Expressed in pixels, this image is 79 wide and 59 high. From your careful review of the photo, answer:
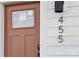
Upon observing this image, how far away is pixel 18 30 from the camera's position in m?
5.32

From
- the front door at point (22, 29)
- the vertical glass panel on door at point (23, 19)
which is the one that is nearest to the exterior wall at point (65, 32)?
the front door at point (22, 29)

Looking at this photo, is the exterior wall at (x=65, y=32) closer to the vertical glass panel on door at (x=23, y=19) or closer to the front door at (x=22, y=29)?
the front door at (x=22, y=29)

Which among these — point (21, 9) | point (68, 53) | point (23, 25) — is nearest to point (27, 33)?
point (23, 25)

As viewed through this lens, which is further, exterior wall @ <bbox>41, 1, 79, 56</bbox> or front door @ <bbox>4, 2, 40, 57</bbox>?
front door @ <bbox>4, 2, 40, 57</bbox>

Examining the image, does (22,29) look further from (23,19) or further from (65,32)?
(65,32)

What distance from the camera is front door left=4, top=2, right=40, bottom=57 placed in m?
5.19

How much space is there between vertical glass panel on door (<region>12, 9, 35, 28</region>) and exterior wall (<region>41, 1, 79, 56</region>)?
563 mm

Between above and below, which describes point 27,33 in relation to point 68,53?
above

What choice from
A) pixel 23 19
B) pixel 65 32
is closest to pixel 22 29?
pixel 23 19

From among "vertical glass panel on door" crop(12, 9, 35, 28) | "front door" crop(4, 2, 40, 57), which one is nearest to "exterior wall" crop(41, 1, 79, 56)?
"front door" crop(4, 2, 40, 57)

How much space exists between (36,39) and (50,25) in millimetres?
575

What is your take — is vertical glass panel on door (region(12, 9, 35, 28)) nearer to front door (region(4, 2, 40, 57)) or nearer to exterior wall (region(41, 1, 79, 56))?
front door (region(4, 2, 40, 57))

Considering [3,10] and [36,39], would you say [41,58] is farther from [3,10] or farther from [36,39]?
[3,10]

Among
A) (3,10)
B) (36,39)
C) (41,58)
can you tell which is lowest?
(41,58)
